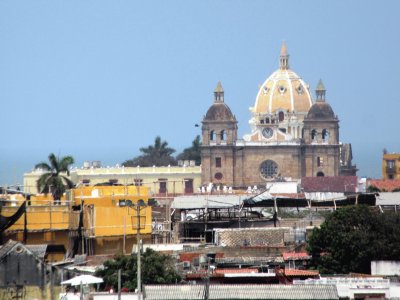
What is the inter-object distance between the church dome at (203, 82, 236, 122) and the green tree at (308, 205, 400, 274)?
428 ft

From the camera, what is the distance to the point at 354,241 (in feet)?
155

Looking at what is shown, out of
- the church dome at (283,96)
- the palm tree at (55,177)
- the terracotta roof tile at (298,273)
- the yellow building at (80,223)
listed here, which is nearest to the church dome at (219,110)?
the church dome at (283,96)

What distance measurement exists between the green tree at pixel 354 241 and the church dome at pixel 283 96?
141m

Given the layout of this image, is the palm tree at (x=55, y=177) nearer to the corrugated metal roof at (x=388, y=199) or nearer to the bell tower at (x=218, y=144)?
the corrugated metal roof at (x=388, y=199)

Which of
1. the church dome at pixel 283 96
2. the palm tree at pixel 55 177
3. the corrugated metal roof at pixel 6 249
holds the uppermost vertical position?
the church dome at pixel 283 96

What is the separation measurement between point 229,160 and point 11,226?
130 metres

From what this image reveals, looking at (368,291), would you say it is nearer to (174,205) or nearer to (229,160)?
(174,205)

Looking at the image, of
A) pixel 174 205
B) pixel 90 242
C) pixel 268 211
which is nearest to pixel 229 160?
pixel 268 211

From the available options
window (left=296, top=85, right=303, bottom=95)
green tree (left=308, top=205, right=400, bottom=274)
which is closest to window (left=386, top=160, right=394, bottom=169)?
window (left=296, top=85, right=303, bottom=95)

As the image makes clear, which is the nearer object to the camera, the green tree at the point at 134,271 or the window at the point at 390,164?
the green tree at the point at 134,271

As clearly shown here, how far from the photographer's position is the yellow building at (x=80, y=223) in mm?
48656

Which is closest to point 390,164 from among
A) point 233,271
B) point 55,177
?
point 55,177

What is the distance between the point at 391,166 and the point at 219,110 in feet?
81.8

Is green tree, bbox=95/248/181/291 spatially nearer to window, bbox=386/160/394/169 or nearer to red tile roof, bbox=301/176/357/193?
red tile roof, bbox=301/176/357/193
